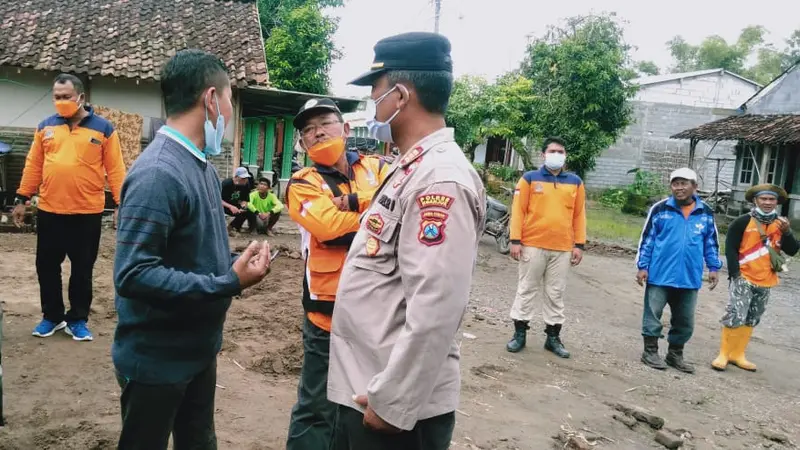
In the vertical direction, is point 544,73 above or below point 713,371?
above

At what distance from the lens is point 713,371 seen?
580cm

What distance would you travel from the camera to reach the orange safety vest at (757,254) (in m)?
5.82

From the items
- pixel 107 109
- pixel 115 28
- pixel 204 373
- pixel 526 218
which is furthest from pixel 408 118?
pixel 115 28

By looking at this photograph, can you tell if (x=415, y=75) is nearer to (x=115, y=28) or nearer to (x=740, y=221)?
(x=740, y=221)

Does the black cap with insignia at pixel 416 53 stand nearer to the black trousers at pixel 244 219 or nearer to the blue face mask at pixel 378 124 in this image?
the blue face mask at pixel 378 124

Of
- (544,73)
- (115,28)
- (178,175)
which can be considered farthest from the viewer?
(544,73)

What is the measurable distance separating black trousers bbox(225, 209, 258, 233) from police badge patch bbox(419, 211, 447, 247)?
30.2ft

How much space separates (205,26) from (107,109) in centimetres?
328

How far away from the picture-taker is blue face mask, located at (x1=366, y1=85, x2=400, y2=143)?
1937 mm

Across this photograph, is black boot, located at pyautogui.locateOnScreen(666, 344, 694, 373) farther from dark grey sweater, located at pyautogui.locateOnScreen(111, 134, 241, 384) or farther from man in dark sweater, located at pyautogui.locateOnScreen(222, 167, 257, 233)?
man in dark sweater, located at pyautogui.locateOnScreen(222, 167, 257, 233)

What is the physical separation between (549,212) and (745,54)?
2105 inches

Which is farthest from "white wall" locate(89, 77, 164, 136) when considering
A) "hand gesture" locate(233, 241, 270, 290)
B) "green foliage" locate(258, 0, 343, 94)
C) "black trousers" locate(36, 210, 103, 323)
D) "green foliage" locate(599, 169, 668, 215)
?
"green foliage" locate(599, 169, 668, 215)

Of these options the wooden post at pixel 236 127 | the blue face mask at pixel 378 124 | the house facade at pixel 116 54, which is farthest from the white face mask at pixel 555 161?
the wooden post at pixel 236 127

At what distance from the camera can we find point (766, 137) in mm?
17016
